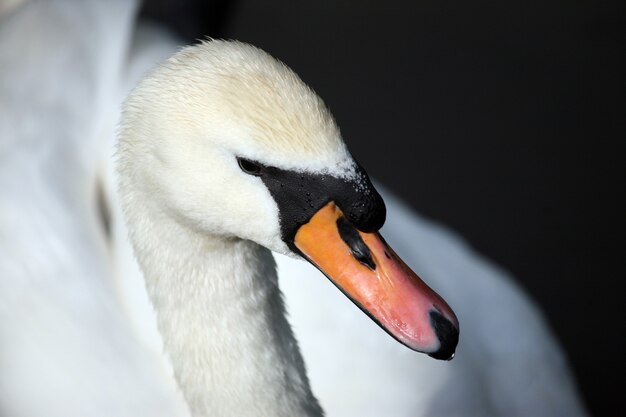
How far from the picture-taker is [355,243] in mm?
1527

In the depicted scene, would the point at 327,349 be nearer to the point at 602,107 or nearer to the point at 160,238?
the point at 160,238

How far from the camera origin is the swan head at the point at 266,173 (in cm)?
144

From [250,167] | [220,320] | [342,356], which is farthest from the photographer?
[342,356]

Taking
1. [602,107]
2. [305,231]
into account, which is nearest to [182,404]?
[305,231]

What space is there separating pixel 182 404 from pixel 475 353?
765 millimetres

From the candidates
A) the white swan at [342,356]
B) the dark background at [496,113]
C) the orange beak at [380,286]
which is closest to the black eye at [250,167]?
the orange beak at [380,286]

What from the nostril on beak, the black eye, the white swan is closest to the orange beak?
the nostril on beak

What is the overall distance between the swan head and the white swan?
33.2 inches

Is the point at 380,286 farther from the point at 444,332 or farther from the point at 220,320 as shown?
the point at 220,320

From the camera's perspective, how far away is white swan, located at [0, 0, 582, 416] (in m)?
2.38

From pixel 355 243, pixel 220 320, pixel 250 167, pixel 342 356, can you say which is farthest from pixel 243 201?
pixel 342 356

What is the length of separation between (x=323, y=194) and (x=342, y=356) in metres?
1.00

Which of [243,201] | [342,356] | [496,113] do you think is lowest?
[342,356]

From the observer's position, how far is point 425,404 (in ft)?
7.75
